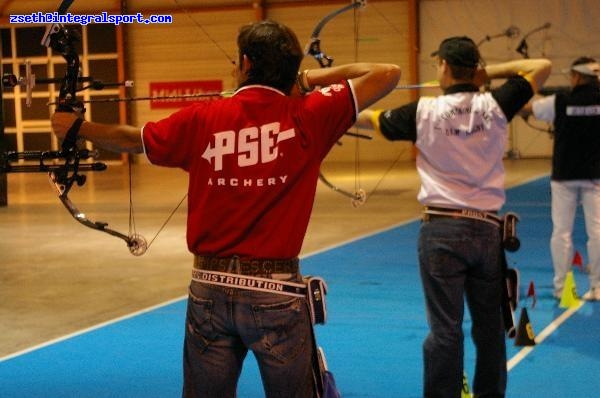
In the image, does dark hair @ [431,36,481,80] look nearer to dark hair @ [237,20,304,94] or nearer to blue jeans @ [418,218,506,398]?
blue jeans @ [418,218,506,398]

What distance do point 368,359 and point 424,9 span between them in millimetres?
18881

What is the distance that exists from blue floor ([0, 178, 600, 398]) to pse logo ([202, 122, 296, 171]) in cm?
241

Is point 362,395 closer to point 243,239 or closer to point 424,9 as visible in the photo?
point 243,239

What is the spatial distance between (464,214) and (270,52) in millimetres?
1498

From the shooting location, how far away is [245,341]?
2.83 metres

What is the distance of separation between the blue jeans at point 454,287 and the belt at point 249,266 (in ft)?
4.23

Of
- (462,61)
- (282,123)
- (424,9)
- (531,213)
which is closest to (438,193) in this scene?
(462,61)

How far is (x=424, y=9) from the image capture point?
23.6 metres

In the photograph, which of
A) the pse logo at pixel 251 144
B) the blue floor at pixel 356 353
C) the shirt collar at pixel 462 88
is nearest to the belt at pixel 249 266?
the pse logo at pixel 251 144

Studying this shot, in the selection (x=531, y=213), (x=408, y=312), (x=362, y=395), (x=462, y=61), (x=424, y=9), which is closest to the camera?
(x=462, y=61)

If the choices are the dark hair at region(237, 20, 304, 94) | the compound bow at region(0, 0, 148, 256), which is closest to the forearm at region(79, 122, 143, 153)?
the dark hair at region(237, 20, 304, 94)

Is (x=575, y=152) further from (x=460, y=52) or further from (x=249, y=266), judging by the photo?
(x=249, y=266)

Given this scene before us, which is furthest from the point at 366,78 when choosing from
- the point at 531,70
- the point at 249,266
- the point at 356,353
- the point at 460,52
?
the point at 356,353

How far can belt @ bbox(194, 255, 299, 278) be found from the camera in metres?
2.82
